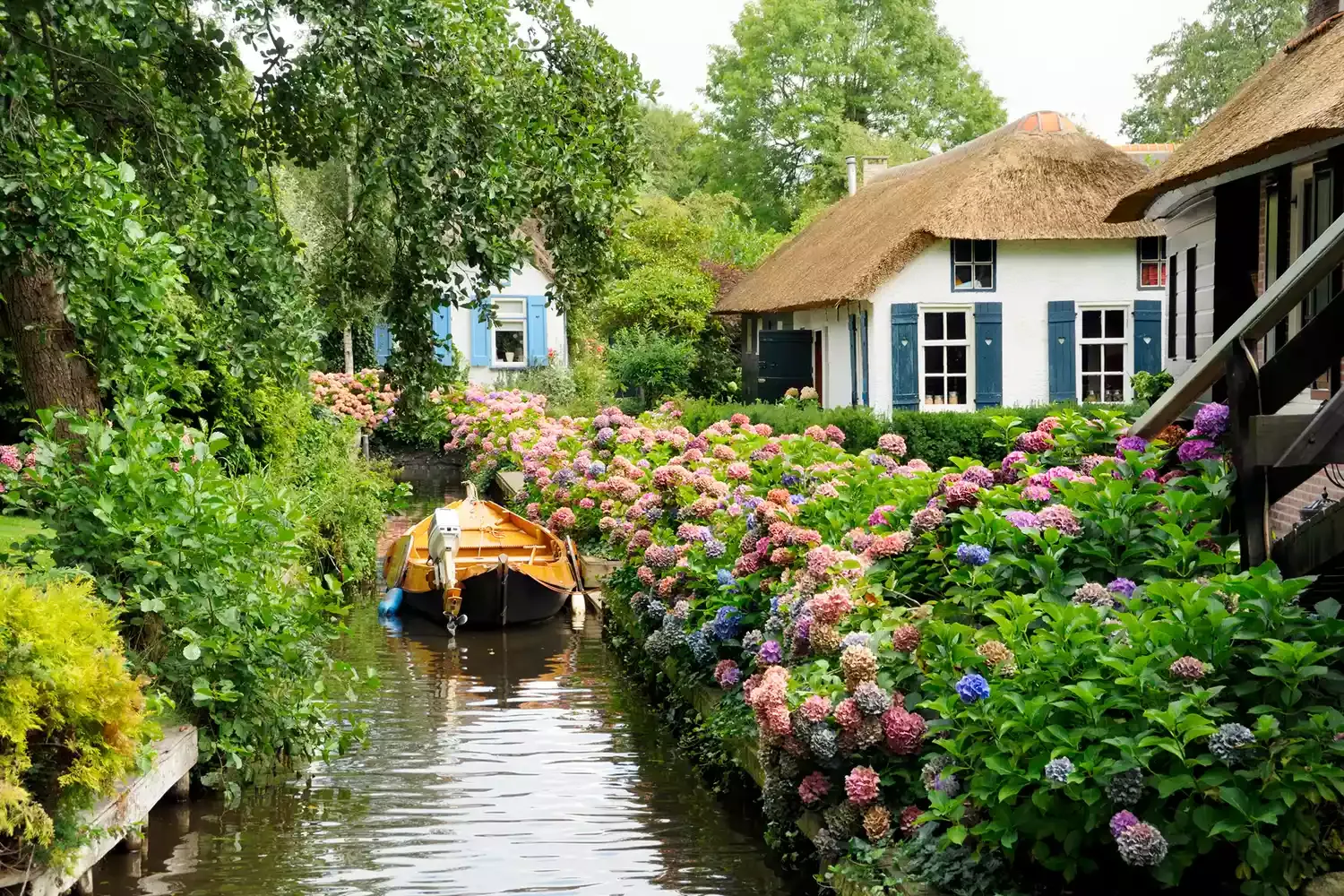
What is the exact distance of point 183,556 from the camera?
26.1 feet

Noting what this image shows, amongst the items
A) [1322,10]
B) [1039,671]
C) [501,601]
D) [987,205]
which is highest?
[1322,10]

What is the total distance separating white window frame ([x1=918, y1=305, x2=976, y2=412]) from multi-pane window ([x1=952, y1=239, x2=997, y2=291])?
43 centimetres

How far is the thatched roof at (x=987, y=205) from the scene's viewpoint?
27500 millimetres

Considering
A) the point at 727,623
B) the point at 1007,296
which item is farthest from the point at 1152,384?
the point at 1007,296

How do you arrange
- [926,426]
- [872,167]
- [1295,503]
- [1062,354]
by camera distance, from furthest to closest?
[872,167] < [1062,354] < [926,426] < [1295,503]

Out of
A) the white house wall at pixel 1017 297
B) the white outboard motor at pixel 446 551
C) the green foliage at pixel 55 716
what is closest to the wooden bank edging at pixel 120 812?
the green foliage at pixel 55 716

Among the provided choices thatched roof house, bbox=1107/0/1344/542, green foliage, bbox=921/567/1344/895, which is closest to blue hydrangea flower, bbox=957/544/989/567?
green foliage, bbox=921/567/1344/895

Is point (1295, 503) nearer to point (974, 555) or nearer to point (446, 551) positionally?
point (974, 555)

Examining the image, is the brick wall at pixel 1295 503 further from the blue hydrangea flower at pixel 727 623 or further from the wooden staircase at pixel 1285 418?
the wooden staircase at pixel 1285 418

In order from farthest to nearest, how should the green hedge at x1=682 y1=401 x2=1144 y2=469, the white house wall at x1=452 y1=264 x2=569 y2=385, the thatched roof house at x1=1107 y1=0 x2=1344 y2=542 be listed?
the white house wall at x1=452 y1=264 x2=569 y2=385 < the green hedge at x1=682 y1=401 x2=1144 y2=469 < the thatched roof house at x1=1107 y1=0 x2=1344 y2=542

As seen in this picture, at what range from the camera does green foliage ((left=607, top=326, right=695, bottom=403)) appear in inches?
1465

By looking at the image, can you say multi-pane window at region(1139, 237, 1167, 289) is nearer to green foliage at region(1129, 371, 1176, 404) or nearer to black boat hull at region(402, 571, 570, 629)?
green foliage at region(1129, 371, 1176, 404)

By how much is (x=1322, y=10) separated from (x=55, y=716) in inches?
564

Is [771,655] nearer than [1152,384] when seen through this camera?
Yes
